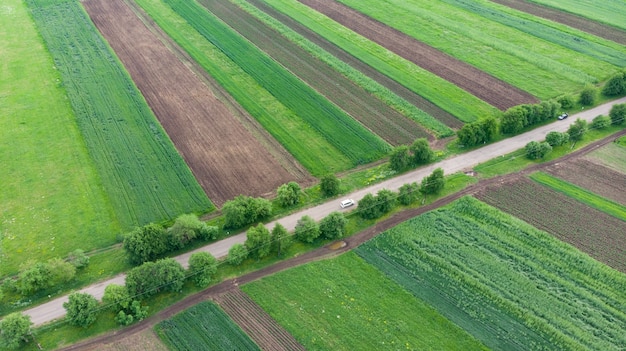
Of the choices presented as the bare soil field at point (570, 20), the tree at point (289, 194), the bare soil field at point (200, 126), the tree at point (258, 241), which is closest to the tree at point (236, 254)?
the tree at point (258, 241)

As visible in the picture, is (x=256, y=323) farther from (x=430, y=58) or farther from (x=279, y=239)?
(x=430, y=58)

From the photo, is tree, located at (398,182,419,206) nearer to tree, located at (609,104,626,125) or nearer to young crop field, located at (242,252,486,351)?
Result: young crop field, located at (242,252,486,351)

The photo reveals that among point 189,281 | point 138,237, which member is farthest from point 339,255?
point 138,237

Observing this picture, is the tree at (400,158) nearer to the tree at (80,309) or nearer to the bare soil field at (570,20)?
the tree at (80,309)

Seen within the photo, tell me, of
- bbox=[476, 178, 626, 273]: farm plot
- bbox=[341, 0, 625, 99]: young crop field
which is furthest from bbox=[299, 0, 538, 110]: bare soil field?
bbox=[476, 178, 626, 273]: farm plot

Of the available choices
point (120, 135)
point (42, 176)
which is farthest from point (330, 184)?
point (42, 176)

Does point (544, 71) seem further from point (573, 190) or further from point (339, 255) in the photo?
point (339, 255)
